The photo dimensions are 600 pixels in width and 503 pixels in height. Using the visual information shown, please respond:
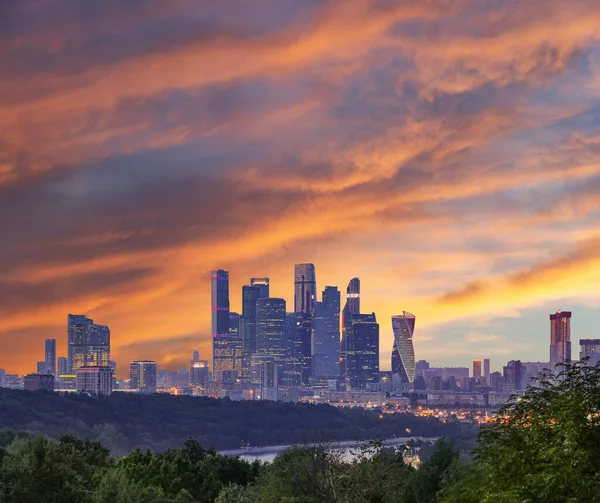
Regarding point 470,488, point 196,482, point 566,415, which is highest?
point 566,415

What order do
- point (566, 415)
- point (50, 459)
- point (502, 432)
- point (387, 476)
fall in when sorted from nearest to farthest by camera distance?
point (566, 415), point (502, 432), point (50, 459), point (387, 476)

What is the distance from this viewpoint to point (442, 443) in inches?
2003

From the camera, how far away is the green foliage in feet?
76.7

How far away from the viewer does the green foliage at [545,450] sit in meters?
23.4

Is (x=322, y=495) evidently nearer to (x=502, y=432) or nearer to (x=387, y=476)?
(x=387, y=476)

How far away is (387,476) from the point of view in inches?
1939

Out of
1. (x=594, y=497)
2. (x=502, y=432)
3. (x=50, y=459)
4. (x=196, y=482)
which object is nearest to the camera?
(x=594, y=497)

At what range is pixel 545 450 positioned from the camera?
2516 centimetres

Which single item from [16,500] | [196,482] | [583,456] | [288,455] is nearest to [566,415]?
[583,456]

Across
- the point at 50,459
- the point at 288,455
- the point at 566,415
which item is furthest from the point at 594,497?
the point at 288,455

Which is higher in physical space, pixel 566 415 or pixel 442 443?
pixel 566 415

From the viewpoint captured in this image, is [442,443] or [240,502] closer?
[240,502]

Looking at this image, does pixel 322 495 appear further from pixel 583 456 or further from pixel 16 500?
pixel 583 456

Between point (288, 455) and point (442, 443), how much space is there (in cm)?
1590
